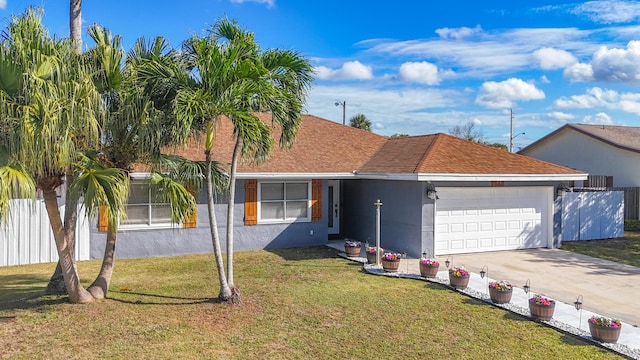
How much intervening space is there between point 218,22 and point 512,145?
142 ft

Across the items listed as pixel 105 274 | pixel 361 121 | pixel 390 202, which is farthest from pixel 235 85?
pixel 361 121

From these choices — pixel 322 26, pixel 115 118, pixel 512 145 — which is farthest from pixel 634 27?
pixel 512 145

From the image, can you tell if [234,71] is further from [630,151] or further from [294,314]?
[630,151]

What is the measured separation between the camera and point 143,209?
42.5 ft

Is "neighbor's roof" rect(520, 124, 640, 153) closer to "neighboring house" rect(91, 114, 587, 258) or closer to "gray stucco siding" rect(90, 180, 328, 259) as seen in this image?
"neighboring house" rect(91, 114, 587, 258)

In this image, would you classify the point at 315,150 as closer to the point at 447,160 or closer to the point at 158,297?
the point at 447,160

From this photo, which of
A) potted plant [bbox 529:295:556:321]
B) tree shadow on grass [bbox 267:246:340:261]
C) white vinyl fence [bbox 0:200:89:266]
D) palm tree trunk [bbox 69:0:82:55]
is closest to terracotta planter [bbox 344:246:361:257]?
tree shadow on grass [bbox 267:246:340:261]

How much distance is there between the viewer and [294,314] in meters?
7.85

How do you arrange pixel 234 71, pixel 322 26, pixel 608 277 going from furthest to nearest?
1. pixel 322 26
2. pixel 608 277
3. pixel 234 71

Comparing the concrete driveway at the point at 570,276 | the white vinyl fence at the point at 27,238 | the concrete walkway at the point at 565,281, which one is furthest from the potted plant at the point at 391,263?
the white vinyl fence at the point at 27,238

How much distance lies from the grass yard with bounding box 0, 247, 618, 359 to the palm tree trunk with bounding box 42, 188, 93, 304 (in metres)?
0.28

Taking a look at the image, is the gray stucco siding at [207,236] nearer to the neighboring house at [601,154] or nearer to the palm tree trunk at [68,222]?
the palm tree trunk at [68,222]

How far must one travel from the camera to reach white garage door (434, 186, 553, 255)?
1318 centimetres

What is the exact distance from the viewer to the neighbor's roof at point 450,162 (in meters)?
12.8
